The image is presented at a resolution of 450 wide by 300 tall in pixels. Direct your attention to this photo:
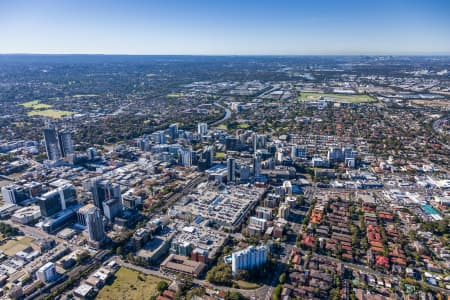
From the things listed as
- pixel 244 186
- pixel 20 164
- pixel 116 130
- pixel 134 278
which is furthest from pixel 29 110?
pixel 134 278

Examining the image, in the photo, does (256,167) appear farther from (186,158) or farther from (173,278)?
(173,278)

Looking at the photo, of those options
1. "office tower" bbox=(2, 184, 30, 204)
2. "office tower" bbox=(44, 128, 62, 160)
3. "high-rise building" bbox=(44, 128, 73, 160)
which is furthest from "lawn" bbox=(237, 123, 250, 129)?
"office tower" bbox=(2, 184, 30, 204)

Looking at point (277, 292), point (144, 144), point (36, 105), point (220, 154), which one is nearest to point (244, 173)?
point (220, 154)

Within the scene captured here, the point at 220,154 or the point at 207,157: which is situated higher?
the point at 207,157

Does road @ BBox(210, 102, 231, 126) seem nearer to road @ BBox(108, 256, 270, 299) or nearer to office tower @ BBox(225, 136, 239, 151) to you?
office tower @ BBox(225, 136, 239, 151)

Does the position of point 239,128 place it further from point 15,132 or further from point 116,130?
point 15,132

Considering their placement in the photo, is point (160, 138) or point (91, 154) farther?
point (160, 138)
